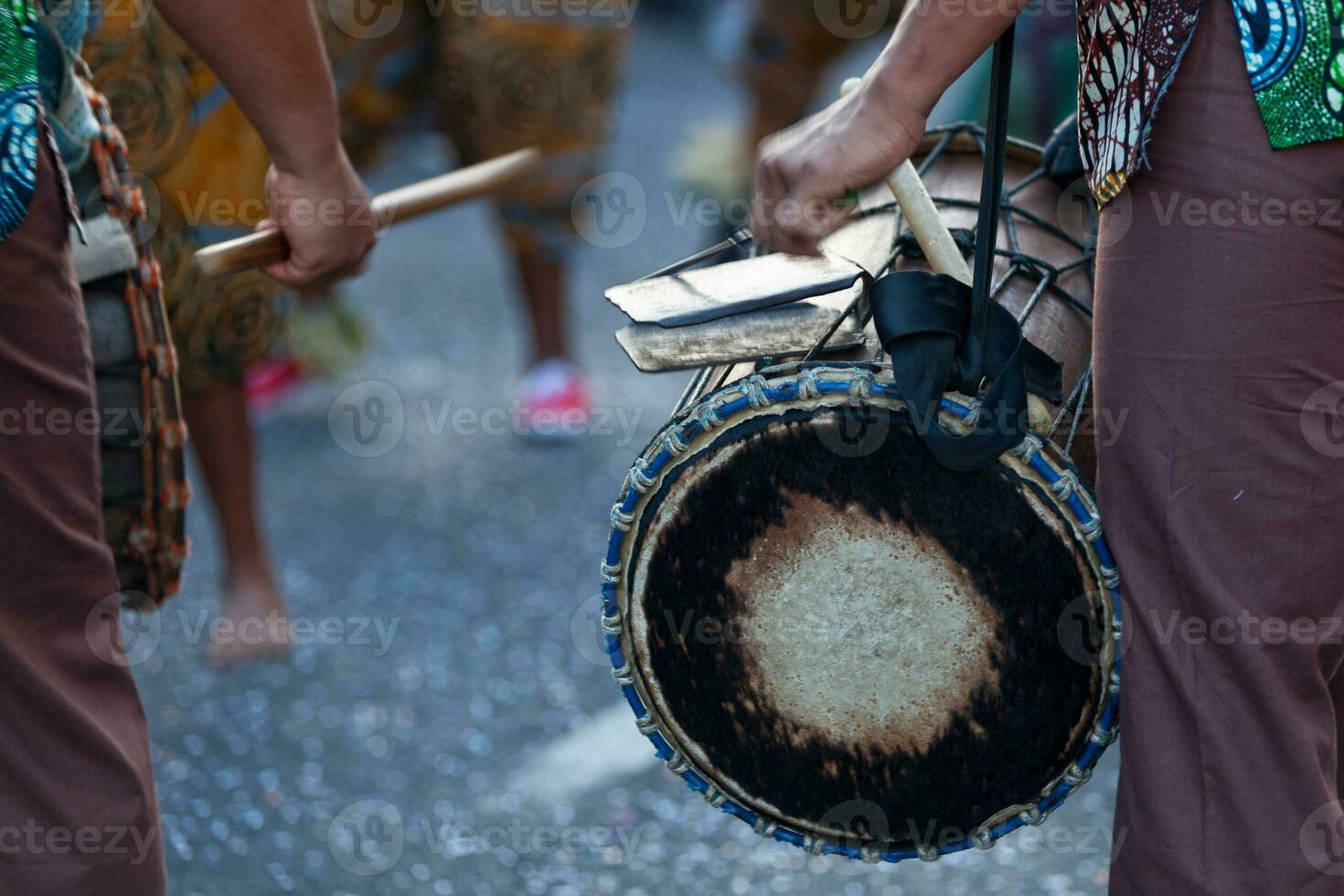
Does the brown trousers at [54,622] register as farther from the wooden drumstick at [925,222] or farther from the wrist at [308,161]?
the wooden drumstick at [925,222]

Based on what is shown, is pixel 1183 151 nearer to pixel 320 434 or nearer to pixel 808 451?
pixel 808 451

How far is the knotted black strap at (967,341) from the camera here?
3.68 feet

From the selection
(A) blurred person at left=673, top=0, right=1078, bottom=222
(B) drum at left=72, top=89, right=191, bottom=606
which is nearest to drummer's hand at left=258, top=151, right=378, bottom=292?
(B) drum at left=72, top=89, right=191, bottom=606

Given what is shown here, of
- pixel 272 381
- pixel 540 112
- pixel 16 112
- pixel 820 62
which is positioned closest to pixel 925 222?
pixel 16 112

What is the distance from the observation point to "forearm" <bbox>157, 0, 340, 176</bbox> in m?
1.29

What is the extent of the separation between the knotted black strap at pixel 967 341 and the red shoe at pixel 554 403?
215cm

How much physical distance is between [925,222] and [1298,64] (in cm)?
34

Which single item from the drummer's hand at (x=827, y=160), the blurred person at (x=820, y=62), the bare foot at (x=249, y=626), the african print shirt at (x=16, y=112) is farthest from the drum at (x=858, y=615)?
the blurred person at (x=820, y=62)

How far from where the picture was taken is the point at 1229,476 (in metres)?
1.05

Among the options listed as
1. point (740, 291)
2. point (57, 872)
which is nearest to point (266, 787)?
point (57, 872)

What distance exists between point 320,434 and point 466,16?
40.1 inches

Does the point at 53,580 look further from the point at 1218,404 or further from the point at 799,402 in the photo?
the point at 1218,404

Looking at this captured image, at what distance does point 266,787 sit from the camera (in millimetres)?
2115

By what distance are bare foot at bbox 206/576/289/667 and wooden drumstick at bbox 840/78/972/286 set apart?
1.59 meters
